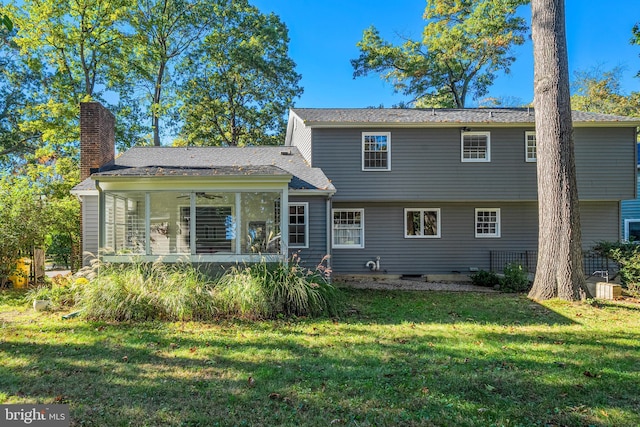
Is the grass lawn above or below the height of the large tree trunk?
below

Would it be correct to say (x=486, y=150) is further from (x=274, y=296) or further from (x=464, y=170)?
(x=274, y=296)

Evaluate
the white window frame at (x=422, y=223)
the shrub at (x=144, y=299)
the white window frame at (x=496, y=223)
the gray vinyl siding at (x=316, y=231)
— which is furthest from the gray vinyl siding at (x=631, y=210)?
the shrub at (x=144, y=299)

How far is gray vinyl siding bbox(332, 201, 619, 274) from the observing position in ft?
41.3

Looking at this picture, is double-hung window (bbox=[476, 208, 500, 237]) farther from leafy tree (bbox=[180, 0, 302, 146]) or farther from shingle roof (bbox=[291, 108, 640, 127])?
leafy tree (bbox=[180, 0, 302, 146])

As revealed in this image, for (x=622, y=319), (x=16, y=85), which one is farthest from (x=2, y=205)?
(x=16, y=85)

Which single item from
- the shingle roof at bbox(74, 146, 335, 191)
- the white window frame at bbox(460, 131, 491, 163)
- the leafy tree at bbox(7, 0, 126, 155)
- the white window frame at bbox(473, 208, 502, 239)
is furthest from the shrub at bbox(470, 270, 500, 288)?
the leafy tree at bbox(7, 0, 126, 155)

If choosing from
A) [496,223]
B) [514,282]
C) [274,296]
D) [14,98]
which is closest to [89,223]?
[274,296]

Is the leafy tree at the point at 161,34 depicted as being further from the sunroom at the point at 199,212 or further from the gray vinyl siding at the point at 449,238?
the gray vinyl siding at the point at 449,238

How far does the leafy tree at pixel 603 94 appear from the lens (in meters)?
24.1

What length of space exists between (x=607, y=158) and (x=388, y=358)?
12.7 m

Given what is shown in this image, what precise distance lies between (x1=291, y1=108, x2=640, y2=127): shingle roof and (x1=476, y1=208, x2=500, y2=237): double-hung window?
324cm

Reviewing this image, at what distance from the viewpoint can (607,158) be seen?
12211 mm

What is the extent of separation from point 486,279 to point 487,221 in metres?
2.81

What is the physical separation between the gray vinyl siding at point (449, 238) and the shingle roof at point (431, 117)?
9.60 ft
